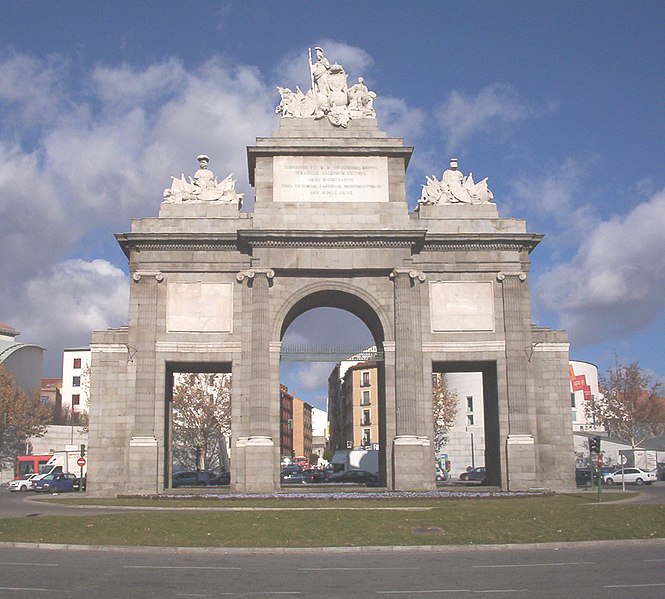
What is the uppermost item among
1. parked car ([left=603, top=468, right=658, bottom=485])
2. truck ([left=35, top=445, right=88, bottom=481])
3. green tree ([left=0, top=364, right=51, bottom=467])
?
green tree ([left=0, top=364, right=51, bottom=467])

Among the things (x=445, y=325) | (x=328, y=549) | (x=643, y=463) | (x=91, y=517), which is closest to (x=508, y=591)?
(x=328, y=549)

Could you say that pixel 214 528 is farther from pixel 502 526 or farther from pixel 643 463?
pixel 643 463

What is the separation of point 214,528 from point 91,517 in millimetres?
5964

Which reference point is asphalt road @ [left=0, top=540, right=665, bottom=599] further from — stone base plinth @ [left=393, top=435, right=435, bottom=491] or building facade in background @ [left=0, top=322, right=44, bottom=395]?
building facade in background @ [left=0, top=322, right=44, bottom=395]

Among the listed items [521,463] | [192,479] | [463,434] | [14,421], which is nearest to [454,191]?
[521,463]

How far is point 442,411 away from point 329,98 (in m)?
48.0

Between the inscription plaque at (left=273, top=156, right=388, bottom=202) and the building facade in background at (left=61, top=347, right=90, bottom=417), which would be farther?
the building facade in background at (left=61, top=347, right=90, bottom=417)

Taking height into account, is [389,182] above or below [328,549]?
above

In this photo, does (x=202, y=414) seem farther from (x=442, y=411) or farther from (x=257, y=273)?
(x=257, y=273)

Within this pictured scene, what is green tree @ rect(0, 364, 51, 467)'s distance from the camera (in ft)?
264

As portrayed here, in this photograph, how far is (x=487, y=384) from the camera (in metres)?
51.4

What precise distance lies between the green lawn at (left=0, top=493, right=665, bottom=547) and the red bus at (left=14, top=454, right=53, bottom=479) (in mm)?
54180

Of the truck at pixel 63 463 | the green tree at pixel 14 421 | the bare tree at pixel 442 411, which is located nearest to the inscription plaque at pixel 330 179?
the truck at pixel 63 463

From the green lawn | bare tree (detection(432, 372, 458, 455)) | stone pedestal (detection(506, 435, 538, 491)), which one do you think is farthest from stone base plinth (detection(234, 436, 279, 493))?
bare tree (detection(432, 372, 458, 455))
